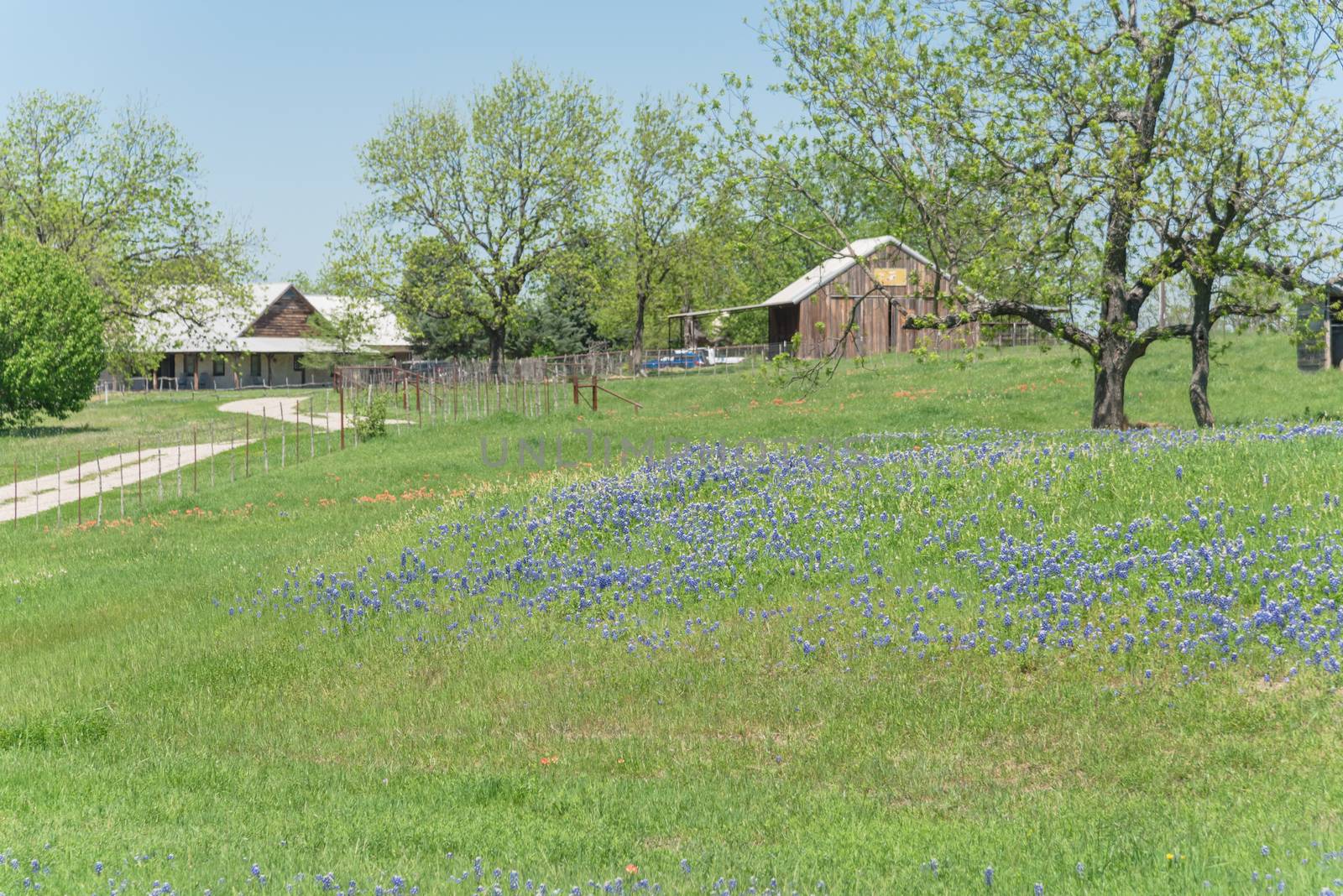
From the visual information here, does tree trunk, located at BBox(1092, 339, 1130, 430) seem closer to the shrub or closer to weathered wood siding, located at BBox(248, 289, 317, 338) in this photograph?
the shrub

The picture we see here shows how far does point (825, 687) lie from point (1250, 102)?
1606 centimetres

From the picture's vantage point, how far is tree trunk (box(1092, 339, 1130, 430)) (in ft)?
71.5

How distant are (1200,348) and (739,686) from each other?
15729 mm

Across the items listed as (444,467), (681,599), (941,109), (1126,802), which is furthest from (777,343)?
(1126,802)

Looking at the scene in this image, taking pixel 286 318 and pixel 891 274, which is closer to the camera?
pixel 891 274

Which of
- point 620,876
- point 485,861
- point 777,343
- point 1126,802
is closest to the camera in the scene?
point 620,876

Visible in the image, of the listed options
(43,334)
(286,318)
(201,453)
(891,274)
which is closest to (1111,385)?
(201,453)

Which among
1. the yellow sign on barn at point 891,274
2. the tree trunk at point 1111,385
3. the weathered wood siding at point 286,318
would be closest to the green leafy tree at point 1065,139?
the tree trunk at point 1111,385

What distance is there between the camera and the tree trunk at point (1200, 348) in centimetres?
2145

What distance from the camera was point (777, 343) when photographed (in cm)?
6575

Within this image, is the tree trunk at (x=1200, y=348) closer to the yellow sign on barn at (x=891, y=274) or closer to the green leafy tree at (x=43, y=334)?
the yellow sign on barn at (x=891, y=274)

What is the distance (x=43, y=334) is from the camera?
44.0 m

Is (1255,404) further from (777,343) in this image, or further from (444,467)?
(777,343)

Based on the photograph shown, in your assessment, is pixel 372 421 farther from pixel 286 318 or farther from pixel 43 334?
→ pixel 286 318
